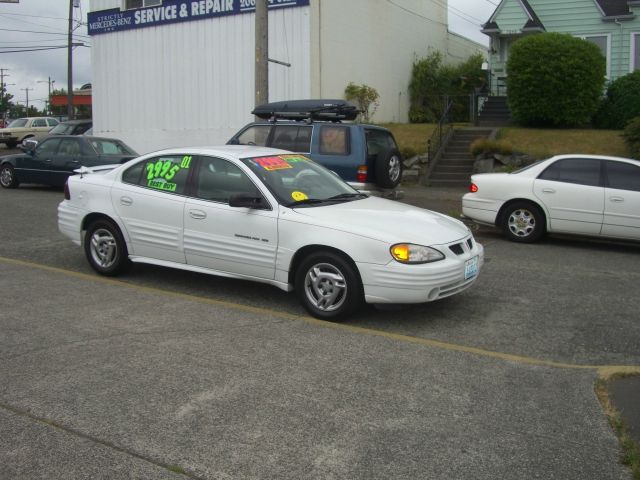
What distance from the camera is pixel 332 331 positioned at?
596 centimetres

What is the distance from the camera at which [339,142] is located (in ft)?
40.4

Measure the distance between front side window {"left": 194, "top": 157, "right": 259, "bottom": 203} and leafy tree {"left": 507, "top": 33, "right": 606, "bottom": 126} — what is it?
1398cm

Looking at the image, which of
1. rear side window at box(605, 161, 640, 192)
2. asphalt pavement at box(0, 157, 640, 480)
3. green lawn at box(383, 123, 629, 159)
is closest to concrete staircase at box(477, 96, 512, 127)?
green lawn at box(383, 123, 629, 159)

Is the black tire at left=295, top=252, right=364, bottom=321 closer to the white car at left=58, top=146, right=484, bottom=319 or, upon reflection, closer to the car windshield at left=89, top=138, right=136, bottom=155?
the white car at left=58, top=146, right=484, bottom=319

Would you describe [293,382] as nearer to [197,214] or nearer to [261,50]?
[197,214]

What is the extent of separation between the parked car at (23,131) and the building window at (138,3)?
12.1 metres

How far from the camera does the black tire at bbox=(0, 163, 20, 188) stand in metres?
17.3

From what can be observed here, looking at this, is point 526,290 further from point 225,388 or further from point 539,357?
point 225,388

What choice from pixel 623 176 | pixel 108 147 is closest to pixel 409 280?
pixel 623 176

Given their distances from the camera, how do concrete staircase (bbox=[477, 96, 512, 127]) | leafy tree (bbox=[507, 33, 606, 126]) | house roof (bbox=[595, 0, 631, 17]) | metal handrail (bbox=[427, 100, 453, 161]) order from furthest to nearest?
concrete staircase (bbox=[477, 96, 512, 127]) < house roof (bbox=[595, 0, 631, 17]) < metal handrail (bbox=[427, 100, 453, 161]) < leafy tree (bbox=[507, 33, 606, 126])

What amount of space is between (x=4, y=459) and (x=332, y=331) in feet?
9.56

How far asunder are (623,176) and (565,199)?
2.89 ft

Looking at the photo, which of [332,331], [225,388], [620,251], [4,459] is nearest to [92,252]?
[332,331]

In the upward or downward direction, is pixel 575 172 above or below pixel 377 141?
below
